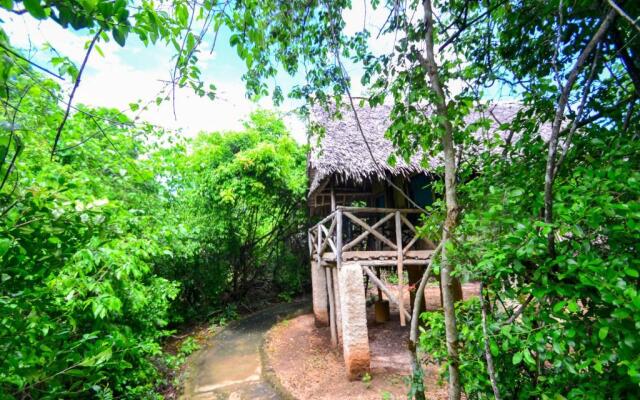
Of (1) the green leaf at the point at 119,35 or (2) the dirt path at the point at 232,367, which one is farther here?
(2) the dirt path at the point at 232,367

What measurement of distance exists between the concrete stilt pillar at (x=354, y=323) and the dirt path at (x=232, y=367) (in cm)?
135

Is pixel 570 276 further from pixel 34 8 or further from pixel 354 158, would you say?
pixel 354 158

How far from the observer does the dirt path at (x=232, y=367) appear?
521cm

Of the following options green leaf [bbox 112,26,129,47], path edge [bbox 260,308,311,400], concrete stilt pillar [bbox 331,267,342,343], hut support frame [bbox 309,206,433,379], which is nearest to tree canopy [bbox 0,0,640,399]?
green leaf [bbox 112,26,129,47]

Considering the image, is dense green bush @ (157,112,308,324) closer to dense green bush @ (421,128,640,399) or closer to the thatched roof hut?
the thatched roof hut

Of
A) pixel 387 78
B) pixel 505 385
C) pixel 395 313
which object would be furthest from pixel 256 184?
pixel 505 385

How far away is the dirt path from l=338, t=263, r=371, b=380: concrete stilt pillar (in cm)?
135

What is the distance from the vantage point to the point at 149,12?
1.22 m

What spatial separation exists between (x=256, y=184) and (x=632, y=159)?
7857mm

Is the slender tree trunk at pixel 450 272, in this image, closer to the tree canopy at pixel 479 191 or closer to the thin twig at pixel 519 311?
the tree canopy at pixel 479 191

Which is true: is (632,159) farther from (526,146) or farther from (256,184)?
(256,184)

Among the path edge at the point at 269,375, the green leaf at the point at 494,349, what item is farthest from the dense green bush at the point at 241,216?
the green leaf at the point at 494,349

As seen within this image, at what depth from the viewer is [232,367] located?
6.27 meters

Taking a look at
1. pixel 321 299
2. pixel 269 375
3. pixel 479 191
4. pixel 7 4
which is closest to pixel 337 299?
pixel 269 375
